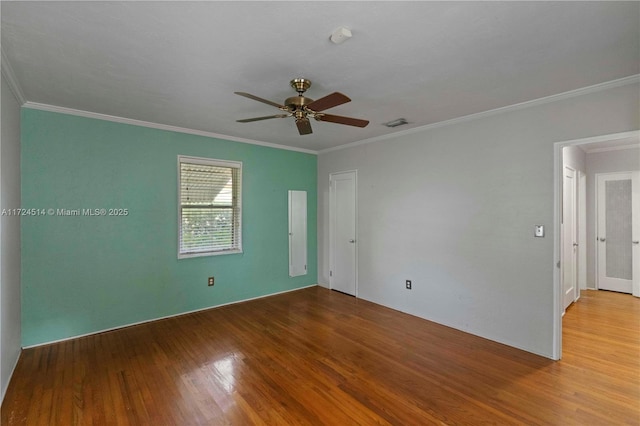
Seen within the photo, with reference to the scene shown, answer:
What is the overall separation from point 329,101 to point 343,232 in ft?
10.5

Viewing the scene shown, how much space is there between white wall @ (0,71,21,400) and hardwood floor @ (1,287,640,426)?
244 mm

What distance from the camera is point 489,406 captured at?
2.17 metres

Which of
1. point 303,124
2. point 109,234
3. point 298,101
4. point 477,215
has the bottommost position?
point 109,234

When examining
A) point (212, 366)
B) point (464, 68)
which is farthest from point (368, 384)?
point (464, 68)

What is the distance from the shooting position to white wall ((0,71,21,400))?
2303 millimetres

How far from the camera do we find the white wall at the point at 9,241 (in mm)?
2303

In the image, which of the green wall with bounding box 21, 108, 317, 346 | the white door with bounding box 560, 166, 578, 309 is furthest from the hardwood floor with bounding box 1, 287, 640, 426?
the white door with bounding box 560, 166, 578, 309

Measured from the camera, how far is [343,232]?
5.14 m

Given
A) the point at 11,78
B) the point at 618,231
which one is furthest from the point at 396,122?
the point at 618,231

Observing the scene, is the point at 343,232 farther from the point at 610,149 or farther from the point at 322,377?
the point at 610,149

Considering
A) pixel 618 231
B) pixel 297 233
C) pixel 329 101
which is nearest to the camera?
pixel 329 101

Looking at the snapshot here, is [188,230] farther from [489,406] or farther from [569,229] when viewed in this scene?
[569,229]

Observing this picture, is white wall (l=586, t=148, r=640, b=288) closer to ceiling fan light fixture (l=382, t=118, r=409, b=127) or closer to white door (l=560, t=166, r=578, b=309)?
white door (l=560, t=166, r=578, b=309)

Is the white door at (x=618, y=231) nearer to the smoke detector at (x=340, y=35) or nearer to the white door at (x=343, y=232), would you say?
the white door at (x=343, y=232)
